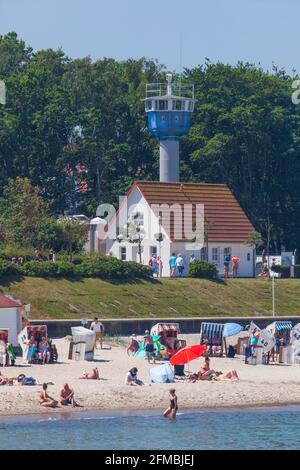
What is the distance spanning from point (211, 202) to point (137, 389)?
30531 millimetres

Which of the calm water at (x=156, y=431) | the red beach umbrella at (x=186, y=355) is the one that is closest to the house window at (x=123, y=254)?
the red beach umbrella at (x=186, y=355)

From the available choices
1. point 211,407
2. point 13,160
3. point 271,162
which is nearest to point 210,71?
point 271,162

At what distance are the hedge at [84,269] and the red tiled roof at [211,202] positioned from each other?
8007mm

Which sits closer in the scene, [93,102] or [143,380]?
[143,380]

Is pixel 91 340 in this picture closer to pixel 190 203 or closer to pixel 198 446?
pixel 198 446

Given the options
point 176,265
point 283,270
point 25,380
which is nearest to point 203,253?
point 176,265

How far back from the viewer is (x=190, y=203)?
7531 cm

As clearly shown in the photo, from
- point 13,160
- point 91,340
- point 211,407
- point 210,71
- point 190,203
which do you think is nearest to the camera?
point 211,407

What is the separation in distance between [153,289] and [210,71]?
27420 mm

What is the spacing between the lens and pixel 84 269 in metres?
65.2

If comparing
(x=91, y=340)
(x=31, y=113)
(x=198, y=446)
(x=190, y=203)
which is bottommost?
(x=198, y=446)

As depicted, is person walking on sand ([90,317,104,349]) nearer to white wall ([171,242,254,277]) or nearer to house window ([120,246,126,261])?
white wall ([171,242,254,277])

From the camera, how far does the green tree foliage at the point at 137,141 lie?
85.2 metres

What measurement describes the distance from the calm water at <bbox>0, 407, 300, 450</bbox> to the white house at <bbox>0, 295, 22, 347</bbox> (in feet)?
28.5
